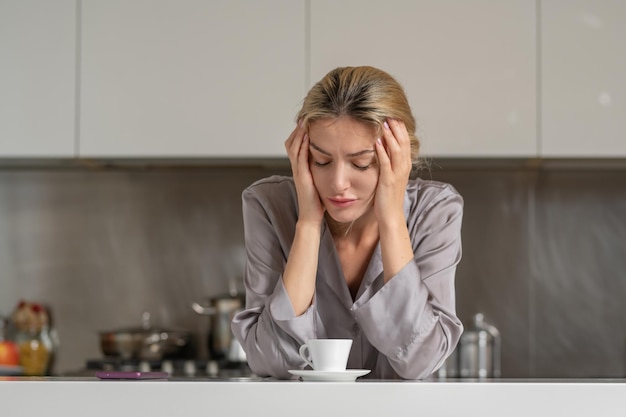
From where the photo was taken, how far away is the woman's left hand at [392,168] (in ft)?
5.61

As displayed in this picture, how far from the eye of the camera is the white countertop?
110cm

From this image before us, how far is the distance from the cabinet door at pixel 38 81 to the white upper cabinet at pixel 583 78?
4.81 ft

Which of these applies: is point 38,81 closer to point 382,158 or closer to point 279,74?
point 279,74

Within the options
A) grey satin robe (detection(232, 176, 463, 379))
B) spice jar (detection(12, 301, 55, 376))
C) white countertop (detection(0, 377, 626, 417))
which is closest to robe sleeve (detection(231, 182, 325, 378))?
grey satin robe (detection(232, 176, 463, 379))

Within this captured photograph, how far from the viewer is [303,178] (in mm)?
1754

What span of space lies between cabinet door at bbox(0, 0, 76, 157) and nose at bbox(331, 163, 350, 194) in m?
1.50

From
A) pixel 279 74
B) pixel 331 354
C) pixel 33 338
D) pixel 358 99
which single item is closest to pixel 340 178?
pixel 358 99

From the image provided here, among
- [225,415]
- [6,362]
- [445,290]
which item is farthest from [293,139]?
[6,362]

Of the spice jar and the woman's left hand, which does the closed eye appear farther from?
the spice jar

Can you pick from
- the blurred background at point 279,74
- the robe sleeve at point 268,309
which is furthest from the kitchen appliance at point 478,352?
the robe sleeve at point 268,309

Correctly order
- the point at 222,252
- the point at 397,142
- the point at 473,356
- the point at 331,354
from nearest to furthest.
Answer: the point at 331,354, the point at 397,142, the point at 473,356, the point at 222,252

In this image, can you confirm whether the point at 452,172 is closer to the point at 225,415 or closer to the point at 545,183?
the point at 545,183

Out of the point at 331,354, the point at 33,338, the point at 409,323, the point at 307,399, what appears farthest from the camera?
the point at 33,338

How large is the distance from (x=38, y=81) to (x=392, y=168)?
64.8 inches
